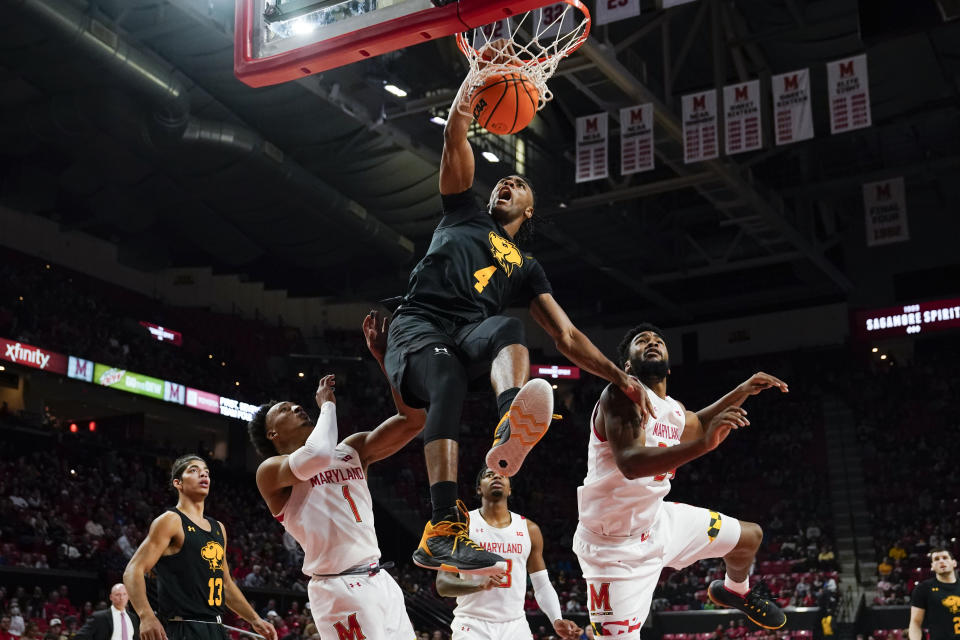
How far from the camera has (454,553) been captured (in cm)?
447

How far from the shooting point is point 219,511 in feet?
78.3

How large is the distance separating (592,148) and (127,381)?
12.7 m

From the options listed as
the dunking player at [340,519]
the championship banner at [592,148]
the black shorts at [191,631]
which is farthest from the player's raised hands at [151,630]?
the championship banner at [592,148]

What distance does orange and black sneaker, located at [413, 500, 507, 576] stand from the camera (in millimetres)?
4414

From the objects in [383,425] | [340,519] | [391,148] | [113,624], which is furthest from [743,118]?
[340,519]

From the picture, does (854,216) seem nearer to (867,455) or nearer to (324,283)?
(867,455)

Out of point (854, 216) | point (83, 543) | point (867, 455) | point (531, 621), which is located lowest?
point (531, 621)

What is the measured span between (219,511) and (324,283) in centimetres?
834

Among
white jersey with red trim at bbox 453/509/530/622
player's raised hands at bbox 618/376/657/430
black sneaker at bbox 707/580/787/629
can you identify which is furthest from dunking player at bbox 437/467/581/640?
player's raised hands at bbox 618/376/657/430

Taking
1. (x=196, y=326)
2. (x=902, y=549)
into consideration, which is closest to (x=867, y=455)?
(x=902, y=549)

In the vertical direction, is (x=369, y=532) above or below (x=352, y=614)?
above

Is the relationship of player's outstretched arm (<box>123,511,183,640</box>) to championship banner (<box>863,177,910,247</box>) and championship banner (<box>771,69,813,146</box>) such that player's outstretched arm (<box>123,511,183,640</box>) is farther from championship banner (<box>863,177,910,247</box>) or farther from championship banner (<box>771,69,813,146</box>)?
championship banner (<box>863,177,910,247</box>)

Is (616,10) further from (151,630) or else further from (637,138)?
(151,630)

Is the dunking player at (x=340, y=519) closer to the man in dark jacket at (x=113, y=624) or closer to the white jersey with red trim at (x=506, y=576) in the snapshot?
the white jersey with red trim at (x=506, y=576)
